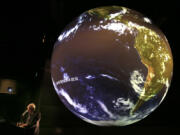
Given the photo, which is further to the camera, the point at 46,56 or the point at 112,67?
the point at 46,56

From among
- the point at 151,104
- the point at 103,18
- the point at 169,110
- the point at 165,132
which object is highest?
the point at 103,18

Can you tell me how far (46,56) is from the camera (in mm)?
4043

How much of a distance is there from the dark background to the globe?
1114mm

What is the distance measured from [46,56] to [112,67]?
3.11m

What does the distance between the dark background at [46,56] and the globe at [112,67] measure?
111 centimetres

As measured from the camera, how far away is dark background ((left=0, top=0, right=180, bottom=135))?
2.61 meters

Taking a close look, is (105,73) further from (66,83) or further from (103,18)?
(103,18)

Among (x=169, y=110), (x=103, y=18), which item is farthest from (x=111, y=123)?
(x=169, y=110)

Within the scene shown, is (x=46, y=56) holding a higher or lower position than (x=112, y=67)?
higher

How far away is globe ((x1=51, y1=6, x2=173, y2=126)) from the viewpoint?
112 centimetres

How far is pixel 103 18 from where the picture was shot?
129 centimetres

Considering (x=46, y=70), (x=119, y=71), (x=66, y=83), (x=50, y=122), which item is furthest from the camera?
(x=46, y=70)

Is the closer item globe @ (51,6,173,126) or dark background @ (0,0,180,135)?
globe @ (51,6,173,126)

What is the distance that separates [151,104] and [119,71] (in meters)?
0.35
